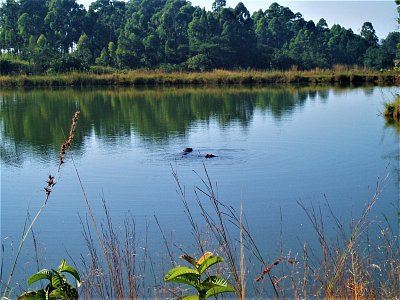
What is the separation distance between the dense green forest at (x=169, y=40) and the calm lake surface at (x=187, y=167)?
52.2 ft

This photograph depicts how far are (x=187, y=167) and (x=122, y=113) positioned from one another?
6.61 meters

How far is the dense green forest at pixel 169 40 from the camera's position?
2988 cm

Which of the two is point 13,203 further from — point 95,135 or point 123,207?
point 95,135

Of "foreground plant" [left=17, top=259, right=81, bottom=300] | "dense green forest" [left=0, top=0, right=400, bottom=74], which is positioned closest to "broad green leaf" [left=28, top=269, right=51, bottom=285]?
"foreground plant" [left=17, top=259, right=81, bottom=300]

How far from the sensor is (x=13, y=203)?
549 centimetres

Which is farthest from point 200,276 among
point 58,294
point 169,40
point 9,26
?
point 9,26

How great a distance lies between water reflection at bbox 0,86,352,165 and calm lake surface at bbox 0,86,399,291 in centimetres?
4

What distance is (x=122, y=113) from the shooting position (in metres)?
13.1

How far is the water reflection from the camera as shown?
9359mm

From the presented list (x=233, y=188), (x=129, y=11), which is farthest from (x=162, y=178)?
(x=129, y=11)

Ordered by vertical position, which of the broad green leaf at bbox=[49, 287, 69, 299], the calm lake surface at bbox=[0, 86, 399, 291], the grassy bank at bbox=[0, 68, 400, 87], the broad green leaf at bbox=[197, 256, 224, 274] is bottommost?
the calm lake surface at bbox=[0, 86, 399, 291]

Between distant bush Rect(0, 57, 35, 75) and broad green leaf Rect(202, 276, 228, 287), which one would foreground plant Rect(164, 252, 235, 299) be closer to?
broad green leaf Rect(202, 276, 228, 287)

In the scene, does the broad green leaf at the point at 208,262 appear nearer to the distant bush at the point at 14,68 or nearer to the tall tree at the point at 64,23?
the distant bush at the point at 14,68

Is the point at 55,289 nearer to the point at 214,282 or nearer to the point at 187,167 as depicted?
the point at 214,282
